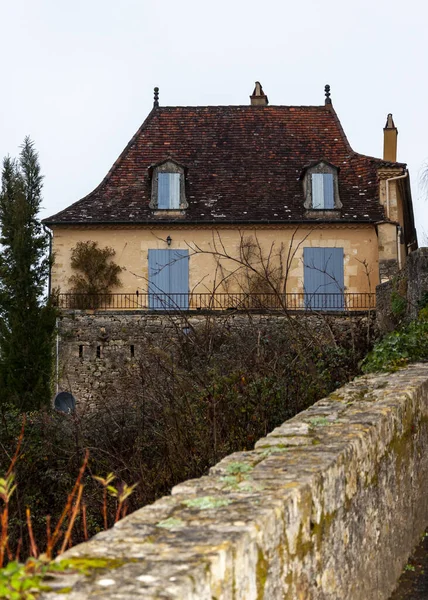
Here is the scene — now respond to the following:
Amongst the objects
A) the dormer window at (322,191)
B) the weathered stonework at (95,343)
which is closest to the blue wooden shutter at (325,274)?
the dormer window at (322,191)

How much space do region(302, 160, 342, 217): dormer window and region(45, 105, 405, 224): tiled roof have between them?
0.93 feet

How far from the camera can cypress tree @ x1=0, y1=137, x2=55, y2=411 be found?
2084 cm

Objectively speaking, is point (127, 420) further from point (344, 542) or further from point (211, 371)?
point (344, 542)

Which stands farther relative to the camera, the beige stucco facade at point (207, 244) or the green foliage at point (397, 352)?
the beige stucco facade at point (207, 244)

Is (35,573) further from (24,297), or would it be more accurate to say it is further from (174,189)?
(174,189)

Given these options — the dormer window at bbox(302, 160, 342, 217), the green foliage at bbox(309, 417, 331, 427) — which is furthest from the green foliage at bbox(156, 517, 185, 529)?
the dormer window at bbox(302, 160, 342, 217)

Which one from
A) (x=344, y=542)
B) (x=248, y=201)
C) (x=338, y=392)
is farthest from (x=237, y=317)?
(x=344, y=542)

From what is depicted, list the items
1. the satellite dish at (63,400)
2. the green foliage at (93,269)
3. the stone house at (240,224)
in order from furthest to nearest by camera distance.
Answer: the stone house at (240,224), the green foliage at (93,269), the satellite dish at (63,400)

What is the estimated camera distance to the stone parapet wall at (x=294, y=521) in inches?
88.7

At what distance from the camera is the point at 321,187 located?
926 inches

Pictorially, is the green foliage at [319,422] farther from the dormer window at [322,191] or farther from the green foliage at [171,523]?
the dormer window at [322,191]

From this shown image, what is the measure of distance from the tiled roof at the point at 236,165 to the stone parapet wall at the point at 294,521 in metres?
18.0

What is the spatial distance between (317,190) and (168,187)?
418 centimetres

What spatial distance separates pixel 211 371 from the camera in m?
9.34
